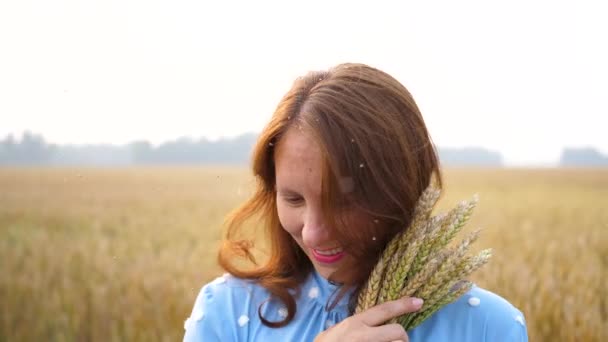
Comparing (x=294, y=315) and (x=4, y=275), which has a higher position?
(x=294, y=315)

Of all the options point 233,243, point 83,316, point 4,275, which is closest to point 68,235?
point 4,275

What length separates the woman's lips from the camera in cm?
125

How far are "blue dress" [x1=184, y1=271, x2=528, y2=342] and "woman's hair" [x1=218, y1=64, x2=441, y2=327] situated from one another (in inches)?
1.3

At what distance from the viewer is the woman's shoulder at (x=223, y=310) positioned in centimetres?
136

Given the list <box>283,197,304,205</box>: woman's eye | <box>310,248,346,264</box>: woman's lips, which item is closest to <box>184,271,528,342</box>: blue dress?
<box>310,248,346,264</box>: woman's lips

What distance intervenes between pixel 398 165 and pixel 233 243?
51 centimetres

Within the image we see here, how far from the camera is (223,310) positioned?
1381 mm

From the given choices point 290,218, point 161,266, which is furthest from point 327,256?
point 161,266

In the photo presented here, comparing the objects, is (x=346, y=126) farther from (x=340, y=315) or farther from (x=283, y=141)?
(x=340, y=315)

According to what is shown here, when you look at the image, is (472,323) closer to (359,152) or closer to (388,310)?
(388,310)

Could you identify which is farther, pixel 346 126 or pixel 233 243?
pixel 233 243

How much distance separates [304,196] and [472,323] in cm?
44

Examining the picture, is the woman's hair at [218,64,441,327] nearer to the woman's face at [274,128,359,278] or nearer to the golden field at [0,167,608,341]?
the woman's face at [274,128,359,278]

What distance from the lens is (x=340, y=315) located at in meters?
1.36
